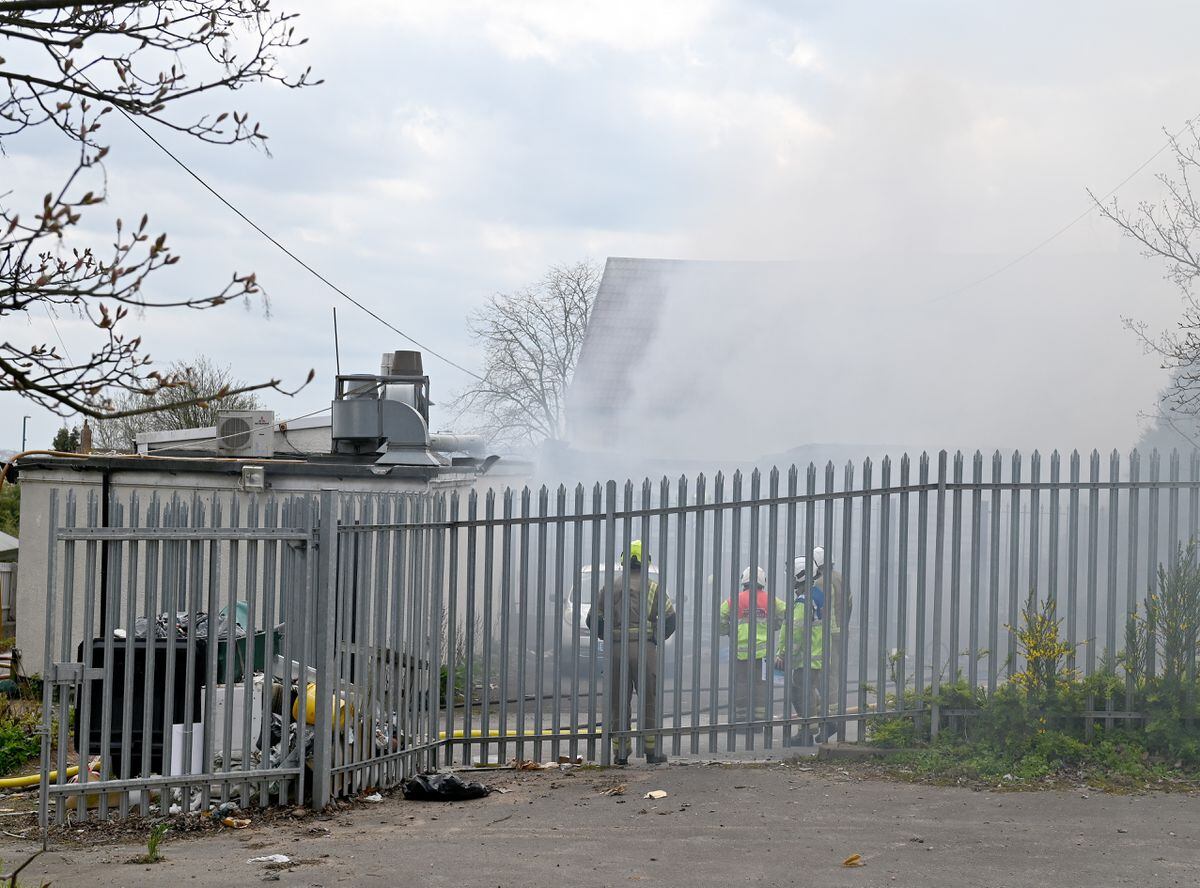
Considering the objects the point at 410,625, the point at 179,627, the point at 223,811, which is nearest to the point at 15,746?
the point at 179,627

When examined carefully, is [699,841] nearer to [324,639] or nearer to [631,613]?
[324,639]

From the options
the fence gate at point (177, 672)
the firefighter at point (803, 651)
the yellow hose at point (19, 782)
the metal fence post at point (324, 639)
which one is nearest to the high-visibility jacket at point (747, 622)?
the firefighter at point (803, 651)

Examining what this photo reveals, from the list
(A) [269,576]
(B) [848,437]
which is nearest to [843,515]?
(A) [269,576]

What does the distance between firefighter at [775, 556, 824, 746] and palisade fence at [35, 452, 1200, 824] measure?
5 centimetres

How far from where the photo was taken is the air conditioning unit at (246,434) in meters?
20.1

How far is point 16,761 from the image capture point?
388 inches

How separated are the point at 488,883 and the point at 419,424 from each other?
14223 millimetres

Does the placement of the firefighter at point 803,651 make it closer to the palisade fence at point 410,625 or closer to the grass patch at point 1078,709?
the palisade fence at point 410,625

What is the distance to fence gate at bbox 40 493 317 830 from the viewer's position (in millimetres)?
7176

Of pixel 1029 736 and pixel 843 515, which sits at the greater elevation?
pixel 843 515

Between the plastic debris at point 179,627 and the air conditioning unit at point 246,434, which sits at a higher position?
the air conditioning unit at point 246,434

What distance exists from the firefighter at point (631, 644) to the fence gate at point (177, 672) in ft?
7.02

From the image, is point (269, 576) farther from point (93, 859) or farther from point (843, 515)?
point (843, 515)

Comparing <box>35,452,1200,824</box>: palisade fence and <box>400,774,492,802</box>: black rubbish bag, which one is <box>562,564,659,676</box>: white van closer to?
<box>35,452,1200,824</box>: palisade fence
